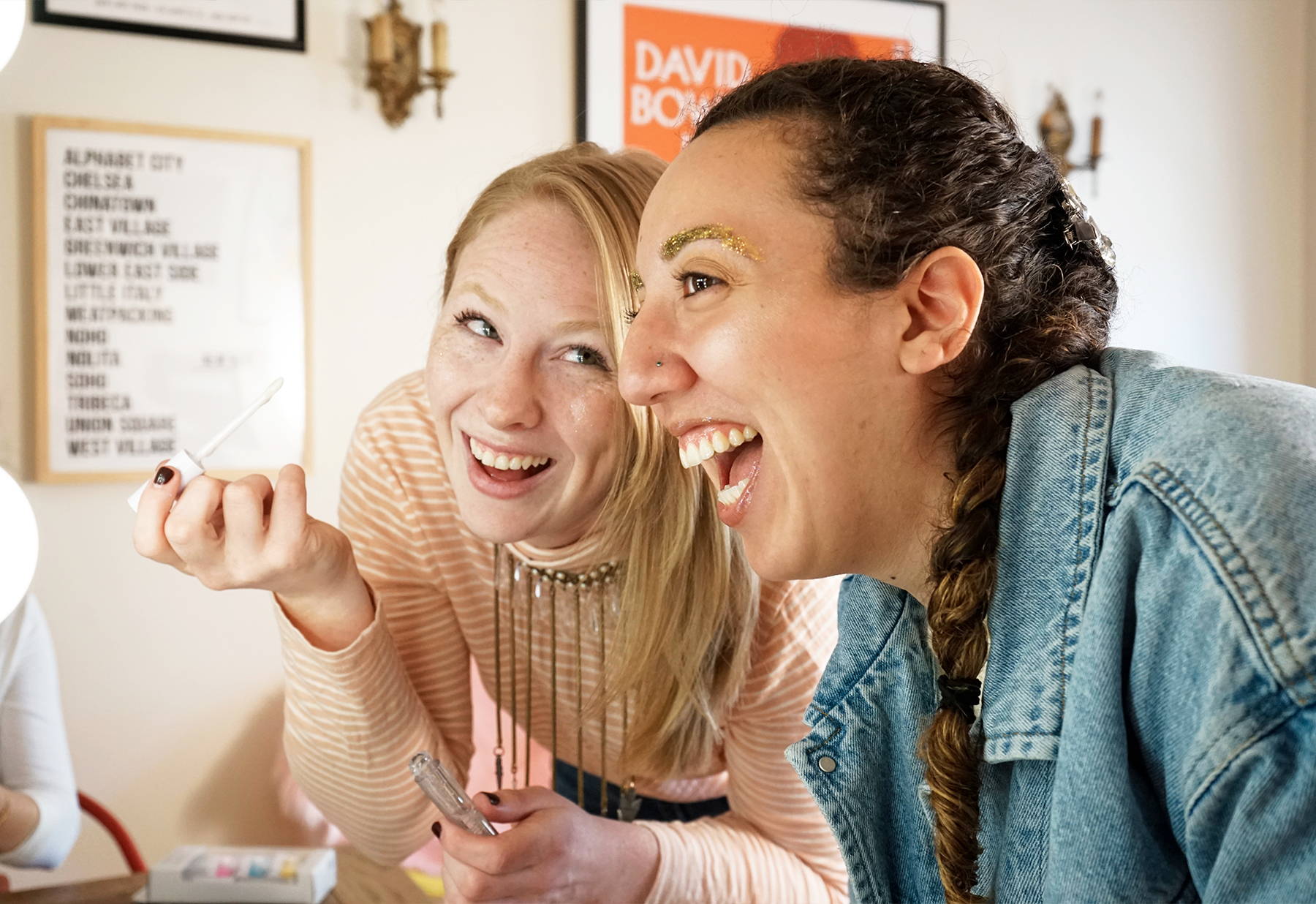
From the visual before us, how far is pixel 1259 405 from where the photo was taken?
64 centimetres

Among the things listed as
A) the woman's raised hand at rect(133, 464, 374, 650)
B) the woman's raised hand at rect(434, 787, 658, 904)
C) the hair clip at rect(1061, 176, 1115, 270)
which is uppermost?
the hair clip at rect(1061, 176, 1115, 270)

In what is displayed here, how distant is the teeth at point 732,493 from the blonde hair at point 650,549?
0.22m

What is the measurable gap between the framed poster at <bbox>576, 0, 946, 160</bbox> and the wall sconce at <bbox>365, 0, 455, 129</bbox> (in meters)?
0.35

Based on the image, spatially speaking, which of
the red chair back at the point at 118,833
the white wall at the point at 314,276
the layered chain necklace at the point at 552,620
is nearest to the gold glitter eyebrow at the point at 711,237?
the layered chain necklace at the point at 552,620

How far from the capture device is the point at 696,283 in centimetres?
83

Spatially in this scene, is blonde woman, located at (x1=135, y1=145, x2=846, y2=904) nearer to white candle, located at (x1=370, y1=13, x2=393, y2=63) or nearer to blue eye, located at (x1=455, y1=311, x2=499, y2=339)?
blue eye, located at (x1=455, y1=311, x2=499, y2=339)

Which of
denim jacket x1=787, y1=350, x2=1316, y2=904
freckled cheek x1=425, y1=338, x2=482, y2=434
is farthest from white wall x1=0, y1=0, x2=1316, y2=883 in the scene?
denim jacket x1=787, y1=350, x2=1316, y2=904

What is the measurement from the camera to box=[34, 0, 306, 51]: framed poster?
85.2 inches

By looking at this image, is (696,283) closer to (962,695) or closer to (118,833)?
(962,695)

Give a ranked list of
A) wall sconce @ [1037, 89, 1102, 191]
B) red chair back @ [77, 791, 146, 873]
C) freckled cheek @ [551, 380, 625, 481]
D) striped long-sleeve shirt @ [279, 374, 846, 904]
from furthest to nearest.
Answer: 1. wall sconce @ [1037, 89, 1102, 191]
2. red chair back @ [77, 791, 146, 873]
3. striped long-sleeve shirt @ [279, 374, 846, 904]
4. freckled cheek @ [551, 380, 625, 481]

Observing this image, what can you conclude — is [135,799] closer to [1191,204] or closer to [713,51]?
[713,51]

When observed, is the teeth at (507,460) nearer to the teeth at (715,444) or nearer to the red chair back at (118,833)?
the teeth at (715,444)

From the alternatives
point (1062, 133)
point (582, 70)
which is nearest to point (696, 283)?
point (582, 70)

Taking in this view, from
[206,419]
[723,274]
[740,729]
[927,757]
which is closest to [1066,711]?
[927,757]
